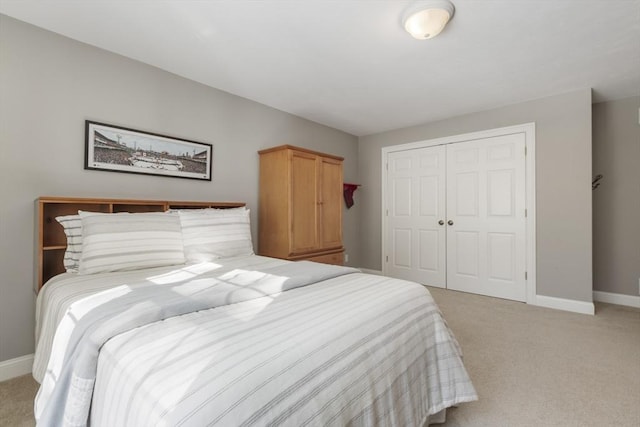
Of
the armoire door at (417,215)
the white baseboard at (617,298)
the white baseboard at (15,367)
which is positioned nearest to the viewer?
the white baseboard at (15,367)

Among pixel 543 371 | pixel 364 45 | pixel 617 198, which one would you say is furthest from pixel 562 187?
pixel 364 45

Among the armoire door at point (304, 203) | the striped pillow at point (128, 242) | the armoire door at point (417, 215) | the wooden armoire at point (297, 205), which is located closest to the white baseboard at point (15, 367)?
the striped pillow at point (128, 242)

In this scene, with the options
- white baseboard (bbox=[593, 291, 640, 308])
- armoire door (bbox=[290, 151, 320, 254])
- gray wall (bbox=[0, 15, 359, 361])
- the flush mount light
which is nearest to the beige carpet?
white baseboard (bbox=[593, 291, 640, 308])

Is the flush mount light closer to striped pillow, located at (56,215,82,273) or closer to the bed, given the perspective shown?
the bed

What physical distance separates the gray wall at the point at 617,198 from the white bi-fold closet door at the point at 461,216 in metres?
0.96

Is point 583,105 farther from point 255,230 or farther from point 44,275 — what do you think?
point 44,275

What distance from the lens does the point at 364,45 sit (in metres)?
2.22

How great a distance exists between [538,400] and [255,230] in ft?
9.03

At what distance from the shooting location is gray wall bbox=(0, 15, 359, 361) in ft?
6.19

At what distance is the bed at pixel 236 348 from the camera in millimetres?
713

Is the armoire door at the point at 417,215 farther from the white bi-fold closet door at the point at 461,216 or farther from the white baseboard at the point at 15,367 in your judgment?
the white baseboard at the point at 15,367

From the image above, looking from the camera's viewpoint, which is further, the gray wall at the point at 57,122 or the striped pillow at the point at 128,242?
the gray wall at the point at 57,122

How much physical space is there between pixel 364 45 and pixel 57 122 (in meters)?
2.34

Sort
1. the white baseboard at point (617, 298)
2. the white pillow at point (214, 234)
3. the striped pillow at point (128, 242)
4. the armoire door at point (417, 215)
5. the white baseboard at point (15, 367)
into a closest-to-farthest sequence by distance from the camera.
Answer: the striped pillow at point (128, 242)
the white baseboard at point (15, 367)
the white pillow at point (214, 234)
the white baseboard at point (617, 298)
the armoire door at point (417, 215)
